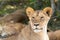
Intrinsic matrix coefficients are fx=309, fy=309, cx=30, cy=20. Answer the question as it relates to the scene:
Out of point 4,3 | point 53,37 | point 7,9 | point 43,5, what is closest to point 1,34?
point 53,37

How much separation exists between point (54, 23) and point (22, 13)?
1.14 metres

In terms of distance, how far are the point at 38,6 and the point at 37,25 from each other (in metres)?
4.58

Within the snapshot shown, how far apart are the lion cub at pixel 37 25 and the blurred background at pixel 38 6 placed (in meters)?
2.52

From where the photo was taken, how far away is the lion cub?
646 centimetres

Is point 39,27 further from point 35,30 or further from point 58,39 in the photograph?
point 58,39

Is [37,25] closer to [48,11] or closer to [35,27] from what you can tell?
[35,27]

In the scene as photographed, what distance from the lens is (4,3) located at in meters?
13.3

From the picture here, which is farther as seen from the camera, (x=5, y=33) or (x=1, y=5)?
(x=1, y=5)

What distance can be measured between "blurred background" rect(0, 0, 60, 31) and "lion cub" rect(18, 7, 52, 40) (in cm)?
252

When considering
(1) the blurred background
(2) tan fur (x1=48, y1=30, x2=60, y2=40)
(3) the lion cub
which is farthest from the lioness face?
(1) the blurred background

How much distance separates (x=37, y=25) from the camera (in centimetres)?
637

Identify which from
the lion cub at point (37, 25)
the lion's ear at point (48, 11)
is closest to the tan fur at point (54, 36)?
the lion cub at point (37, 25)

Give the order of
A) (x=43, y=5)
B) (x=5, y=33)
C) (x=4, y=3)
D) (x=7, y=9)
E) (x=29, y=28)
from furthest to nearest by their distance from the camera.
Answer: (x=4, y=3) < (x=7, y=9) < (x=43, y=5) < (x=5, y=33) < (x=29, y=28)

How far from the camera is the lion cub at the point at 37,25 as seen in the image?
254 inches
